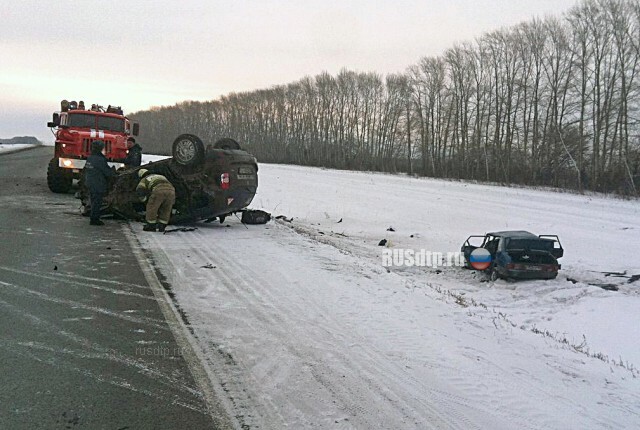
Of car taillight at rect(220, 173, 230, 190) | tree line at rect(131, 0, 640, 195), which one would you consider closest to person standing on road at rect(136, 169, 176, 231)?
car taillight at rect(220, 173, 230, 190)

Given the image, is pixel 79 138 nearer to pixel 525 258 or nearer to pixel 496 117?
pixel 525 258

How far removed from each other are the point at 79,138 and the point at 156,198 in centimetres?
691

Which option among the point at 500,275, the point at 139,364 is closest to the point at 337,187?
the point at 500,275

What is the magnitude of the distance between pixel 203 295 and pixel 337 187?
25718 mm

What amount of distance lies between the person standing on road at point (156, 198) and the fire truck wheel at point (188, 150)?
0.61m

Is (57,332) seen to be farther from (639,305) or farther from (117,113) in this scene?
(117,113)

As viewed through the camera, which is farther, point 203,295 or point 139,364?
point 203,295

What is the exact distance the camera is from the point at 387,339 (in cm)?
468

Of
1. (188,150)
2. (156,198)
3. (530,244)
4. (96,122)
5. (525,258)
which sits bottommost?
(525,258)

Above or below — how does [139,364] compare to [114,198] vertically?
below

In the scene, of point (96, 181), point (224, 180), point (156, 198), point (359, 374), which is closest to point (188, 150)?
point (224, 180)

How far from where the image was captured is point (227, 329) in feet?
15.1

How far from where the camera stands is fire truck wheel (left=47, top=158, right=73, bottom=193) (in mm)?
15293

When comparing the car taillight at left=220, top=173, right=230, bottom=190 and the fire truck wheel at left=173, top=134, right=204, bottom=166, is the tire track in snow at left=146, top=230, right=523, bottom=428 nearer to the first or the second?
the car taillight at left=220, top=173, right=230, bottom=190
